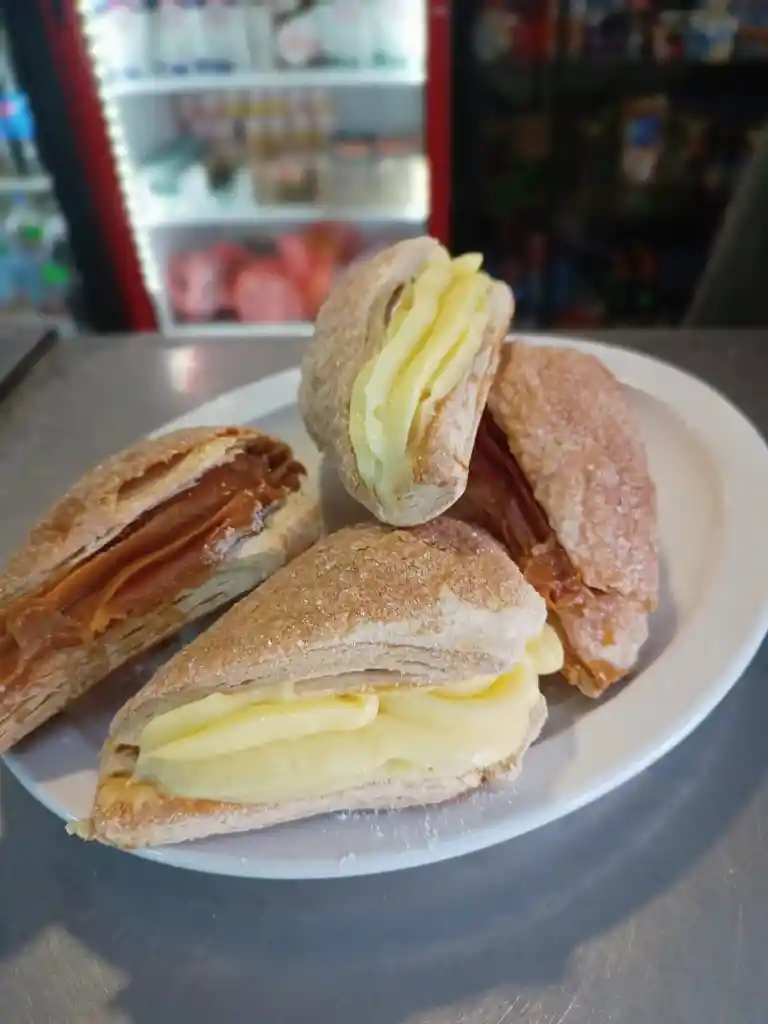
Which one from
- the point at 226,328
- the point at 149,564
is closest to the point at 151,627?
the point at 149,564

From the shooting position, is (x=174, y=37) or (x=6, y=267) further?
(x=6, y=267)

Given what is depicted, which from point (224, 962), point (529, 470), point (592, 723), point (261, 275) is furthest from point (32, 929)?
point (261, 275)

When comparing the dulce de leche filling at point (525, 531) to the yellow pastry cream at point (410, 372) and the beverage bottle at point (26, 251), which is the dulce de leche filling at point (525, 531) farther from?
the beverage bottle at point (26, 251)

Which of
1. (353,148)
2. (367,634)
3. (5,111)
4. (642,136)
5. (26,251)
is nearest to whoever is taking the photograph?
(367,634)

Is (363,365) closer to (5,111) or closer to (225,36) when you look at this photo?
(225,36)

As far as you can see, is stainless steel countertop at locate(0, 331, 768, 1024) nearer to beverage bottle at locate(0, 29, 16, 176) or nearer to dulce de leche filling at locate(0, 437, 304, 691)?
dulce de leche filling at locate(0, 437, 304, 691)

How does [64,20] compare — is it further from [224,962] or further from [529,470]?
[224,962]
